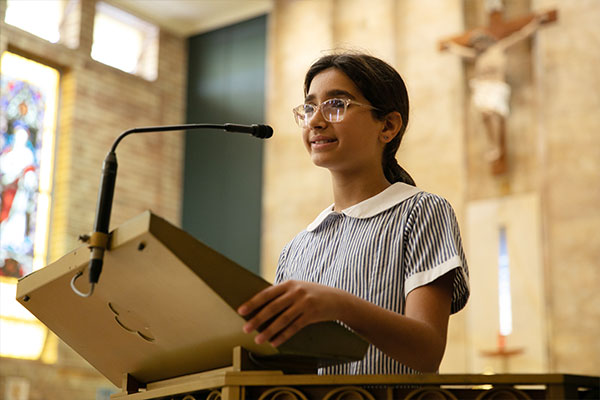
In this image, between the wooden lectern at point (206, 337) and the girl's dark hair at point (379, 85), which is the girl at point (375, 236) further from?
the wooden lectern at point (206, 337)

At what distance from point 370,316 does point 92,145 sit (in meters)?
8.57

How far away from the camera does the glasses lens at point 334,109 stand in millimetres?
1846

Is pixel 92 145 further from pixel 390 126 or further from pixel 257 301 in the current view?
pixel 257 301

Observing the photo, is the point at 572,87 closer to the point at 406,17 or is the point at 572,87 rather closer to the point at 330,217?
the point at 406,17

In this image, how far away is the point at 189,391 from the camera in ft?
4.49

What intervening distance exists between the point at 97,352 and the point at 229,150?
8.40 meters

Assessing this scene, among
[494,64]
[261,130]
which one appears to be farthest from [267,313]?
[494,64]

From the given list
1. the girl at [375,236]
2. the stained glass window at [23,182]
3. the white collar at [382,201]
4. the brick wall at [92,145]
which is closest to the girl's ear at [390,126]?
the girl at [375,236]

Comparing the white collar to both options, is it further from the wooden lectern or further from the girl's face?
the wooden lectern

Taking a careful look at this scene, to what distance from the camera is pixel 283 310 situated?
1.25 meters

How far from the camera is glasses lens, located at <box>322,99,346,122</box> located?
185 cm

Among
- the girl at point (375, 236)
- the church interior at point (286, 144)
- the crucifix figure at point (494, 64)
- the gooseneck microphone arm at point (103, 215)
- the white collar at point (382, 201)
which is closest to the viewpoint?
the gooseneck microphone arm at point (103, 215)

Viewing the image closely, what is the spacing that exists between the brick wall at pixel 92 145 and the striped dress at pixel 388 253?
23.4ft

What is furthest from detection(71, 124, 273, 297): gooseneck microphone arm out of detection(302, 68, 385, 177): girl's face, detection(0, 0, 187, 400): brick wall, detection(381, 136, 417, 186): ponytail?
detection(0, 0, 187, 400): brick wall
